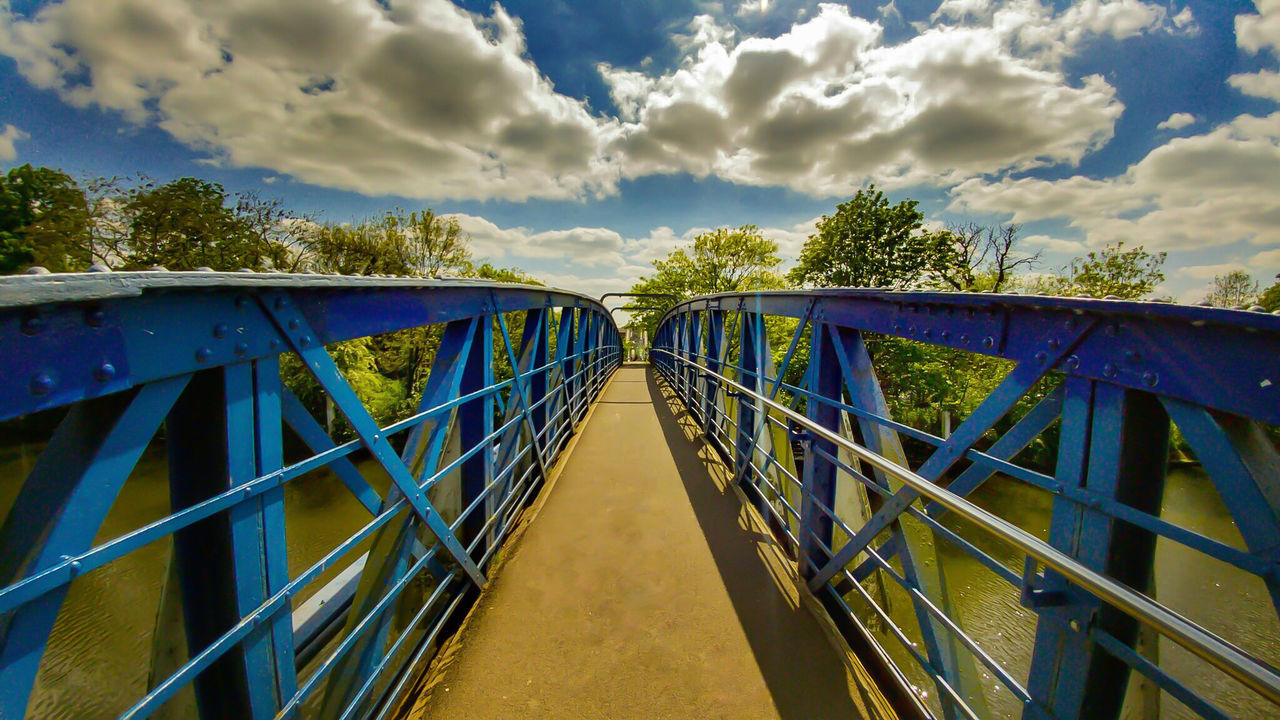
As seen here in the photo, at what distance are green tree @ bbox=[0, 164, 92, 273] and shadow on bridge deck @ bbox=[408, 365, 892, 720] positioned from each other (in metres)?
20.1

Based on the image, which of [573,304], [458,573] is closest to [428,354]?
[573,304]

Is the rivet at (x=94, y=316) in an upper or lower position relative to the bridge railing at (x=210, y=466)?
upper

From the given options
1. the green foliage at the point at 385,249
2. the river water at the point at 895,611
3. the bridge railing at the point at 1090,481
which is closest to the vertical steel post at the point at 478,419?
the bridge railing at the point at 1090,481

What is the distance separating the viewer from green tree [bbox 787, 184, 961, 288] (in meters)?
16.1

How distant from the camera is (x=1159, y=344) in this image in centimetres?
130

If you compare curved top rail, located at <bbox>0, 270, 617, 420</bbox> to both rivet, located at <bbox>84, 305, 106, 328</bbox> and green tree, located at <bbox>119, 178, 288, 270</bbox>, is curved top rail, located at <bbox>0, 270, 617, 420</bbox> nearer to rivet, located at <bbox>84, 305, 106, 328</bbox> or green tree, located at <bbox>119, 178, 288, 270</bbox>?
rivet, located at <bbox>84, 305, 106, 328</bbox>

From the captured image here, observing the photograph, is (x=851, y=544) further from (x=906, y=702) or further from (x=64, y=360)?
(x=64, y=360)

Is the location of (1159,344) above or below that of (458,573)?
above

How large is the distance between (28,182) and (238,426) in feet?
85.6

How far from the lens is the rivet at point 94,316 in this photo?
1.01 meters

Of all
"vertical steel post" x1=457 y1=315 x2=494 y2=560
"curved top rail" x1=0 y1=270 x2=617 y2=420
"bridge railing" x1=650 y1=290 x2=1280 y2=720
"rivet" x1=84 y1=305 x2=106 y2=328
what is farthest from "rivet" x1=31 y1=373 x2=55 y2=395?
"vertical steel post" x1=457 y1=315 x2=494 y2=560

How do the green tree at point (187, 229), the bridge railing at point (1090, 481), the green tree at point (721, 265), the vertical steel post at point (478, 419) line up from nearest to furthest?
the bridge railing at point (1090, 481), the vertical steel post at point (478, 419), the green tree at point (187, 229), the green tree at point (721, 265)

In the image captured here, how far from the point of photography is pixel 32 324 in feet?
2.99

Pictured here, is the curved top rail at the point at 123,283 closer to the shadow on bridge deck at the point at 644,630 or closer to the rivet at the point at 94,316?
the rivet at the point at 94,316
